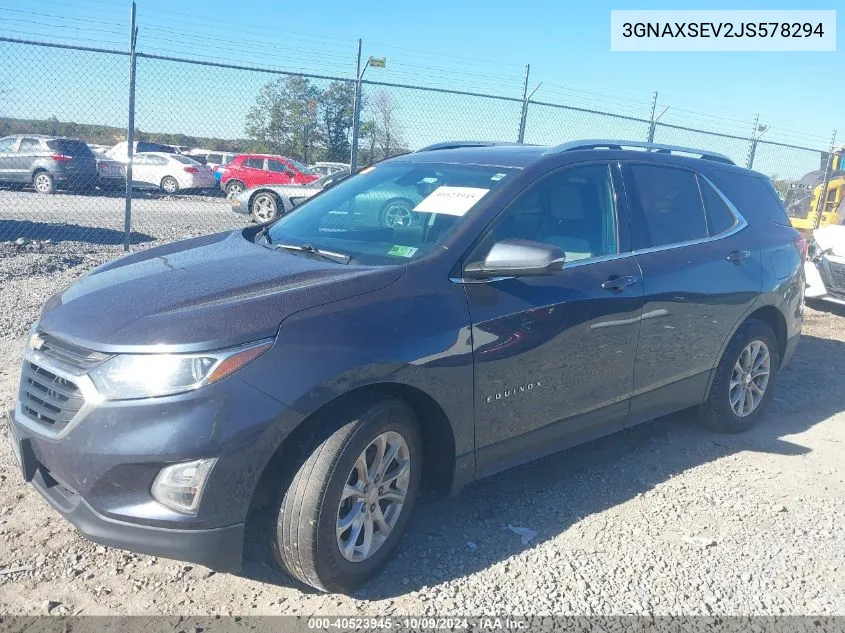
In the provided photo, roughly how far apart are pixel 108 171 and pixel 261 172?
14.0ft

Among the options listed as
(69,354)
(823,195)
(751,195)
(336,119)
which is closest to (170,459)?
(69,354)

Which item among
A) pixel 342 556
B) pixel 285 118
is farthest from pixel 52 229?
pixel 342 556

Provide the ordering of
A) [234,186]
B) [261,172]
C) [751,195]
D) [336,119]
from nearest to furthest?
[751,195], [336,119], [261,172], [234,186]

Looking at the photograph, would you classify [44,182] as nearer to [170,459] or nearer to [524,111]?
[524,111]

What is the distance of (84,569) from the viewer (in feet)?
9.61

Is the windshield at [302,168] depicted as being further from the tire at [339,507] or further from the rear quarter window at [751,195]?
the tire at [339,507]

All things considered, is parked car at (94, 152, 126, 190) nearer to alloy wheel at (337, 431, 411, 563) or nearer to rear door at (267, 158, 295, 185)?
rear door at (267, 158, 295, 185)

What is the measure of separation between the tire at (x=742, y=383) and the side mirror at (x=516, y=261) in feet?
6.71

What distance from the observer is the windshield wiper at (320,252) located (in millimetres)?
3283

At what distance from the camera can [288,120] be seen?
55.9ft

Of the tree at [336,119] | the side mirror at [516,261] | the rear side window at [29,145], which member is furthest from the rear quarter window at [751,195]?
the rear side window at [29,145]

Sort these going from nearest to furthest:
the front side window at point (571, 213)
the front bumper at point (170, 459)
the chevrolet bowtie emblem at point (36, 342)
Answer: the front bumper at point (170, 459), the chevrolet bowtie emblem at point (36, 342), the front side window at point (571, 213)

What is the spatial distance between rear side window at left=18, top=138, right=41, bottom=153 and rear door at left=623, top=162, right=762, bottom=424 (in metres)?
18.7

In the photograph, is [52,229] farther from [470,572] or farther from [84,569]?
[470,572]
